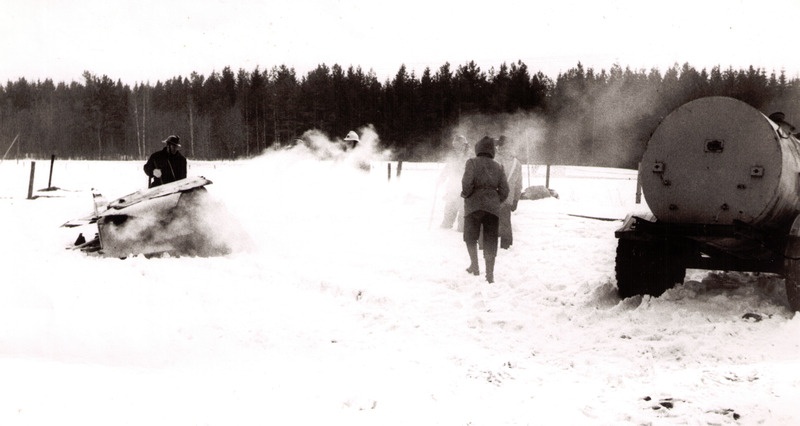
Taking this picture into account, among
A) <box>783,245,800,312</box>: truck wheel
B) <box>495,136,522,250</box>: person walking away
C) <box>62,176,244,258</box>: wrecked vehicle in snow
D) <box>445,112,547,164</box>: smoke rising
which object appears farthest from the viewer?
<box>445,112,547,164</box>: smoke rising

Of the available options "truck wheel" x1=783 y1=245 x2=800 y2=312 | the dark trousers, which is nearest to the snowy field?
"truck wheel" x1=783 y1=245 x2=800 y2=312

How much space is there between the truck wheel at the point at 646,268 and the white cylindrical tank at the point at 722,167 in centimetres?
41

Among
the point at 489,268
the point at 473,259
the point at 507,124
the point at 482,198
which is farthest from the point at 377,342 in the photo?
the point at 507,124

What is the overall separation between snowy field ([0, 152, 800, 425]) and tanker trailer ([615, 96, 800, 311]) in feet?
1.33

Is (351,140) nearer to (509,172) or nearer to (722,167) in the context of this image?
(509,172)

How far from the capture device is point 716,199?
6605mm

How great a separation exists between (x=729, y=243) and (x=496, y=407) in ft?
12.4

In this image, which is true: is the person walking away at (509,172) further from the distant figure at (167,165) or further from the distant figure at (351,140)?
the distant figure at (167,165)

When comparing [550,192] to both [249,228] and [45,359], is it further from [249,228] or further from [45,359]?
[45,359]

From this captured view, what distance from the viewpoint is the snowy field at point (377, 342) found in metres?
4.04

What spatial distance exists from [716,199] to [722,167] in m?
0.35

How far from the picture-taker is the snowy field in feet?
13.2

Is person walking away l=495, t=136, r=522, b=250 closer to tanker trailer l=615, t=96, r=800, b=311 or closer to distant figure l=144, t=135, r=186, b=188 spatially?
tanker trailer l=615, t=96, r=800, b=311

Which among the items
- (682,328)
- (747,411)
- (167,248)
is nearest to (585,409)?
(747,411)
